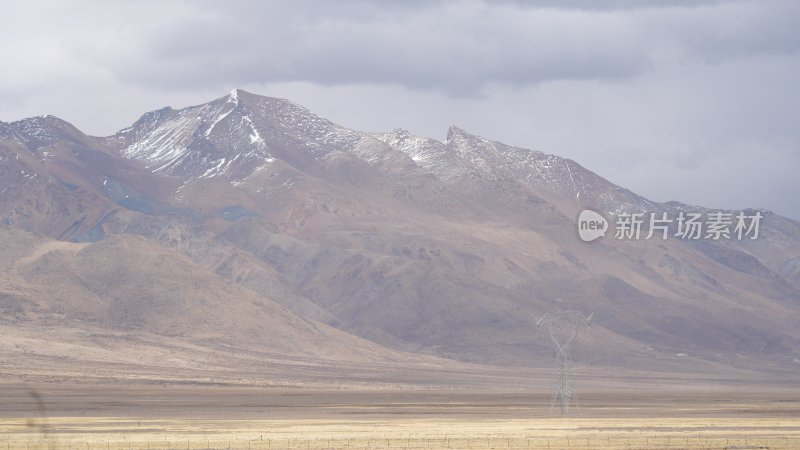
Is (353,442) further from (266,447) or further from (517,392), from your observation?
A: (517,392)

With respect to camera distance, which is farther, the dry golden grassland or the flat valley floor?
the flat valley floor

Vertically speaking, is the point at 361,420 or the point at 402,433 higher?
the point at 402,433

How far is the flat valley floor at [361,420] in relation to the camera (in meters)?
76.5

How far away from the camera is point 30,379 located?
165 metres

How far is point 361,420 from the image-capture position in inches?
3991

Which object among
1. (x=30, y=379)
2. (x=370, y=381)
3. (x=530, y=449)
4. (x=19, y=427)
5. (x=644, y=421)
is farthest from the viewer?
(x=370, y=381)

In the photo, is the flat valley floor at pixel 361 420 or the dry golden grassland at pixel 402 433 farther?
the flat valley floor at pixel 361 420

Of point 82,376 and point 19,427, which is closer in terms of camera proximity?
point 19,427

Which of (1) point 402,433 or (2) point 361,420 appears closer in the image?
(1) point 402,433

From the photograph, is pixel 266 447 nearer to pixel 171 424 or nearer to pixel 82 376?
pixel 171 424

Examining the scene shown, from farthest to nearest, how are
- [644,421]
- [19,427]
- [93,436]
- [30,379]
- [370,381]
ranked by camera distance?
[370,381] → [30,379] → [644,421] → [19,427] → [93,436]

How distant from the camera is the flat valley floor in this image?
76500 mm

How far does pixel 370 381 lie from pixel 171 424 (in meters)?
103

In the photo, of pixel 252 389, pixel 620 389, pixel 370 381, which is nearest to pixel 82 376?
pixel 252 389
